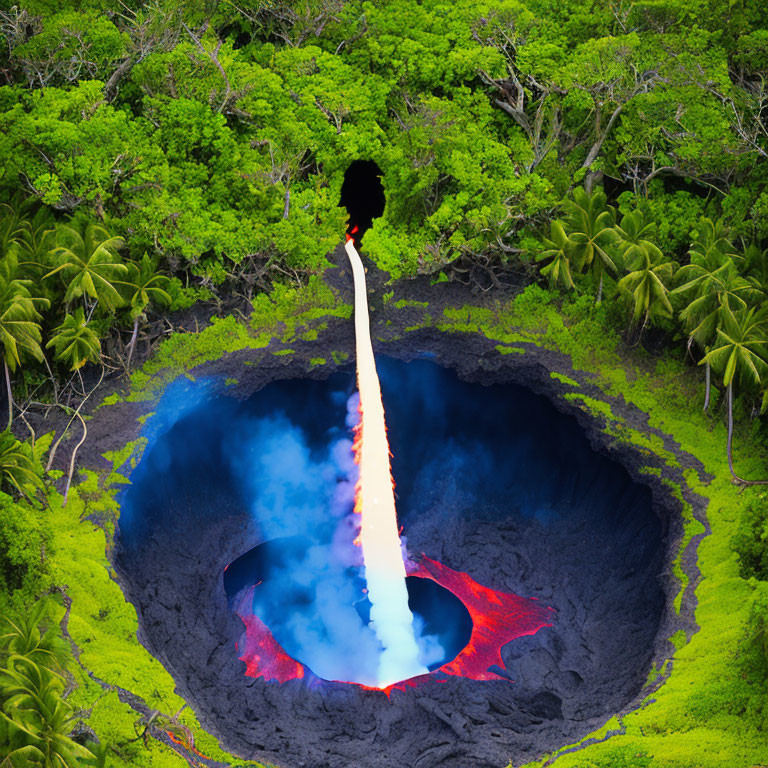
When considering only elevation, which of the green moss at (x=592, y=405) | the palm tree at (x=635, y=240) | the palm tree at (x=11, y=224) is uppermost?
the palm tree at (x=635, y=240)

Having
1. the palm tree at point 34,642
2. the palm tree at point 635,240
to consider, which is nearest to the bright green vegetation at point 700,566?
the palm tree at point 635,240

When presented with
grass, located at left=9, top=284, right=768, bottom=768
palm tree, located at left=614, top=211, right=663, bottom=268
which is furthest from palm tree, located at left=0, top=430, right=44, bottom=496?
palm tree, located at left=614, top=211, right=663, bottom=268

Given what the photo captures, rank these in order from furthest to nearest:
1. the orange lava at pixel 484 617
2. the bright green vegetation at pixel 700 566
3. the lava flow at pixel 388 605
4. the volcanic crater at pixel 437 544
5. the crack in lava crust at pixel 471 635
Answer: the orange lava at pixel 484 617, the lava flow at pixel 388 605, the crack in lava crust at pixel 471 635, the volcanic crater at pixel 437 544, the bright green vegetation at pixel 700 566

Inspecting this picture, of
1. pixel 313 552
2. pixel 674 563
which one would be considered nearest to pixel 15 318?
pixel 313 552

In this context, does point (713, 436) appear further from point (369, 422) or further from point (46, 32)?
point (46, 32)

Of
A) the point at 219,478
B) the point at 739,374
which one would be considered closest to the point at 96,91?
the point at 219,478

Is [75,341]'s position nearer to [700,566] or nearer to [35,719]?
[35,719]

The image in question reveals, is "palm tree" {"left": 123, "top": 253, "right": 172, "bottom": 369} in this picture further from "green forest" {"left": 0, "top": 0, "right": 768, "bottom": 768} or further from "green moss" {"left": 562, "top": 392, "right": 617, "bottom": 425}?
"green moss" {"left": 562, "top": 392, "right": 617, "bottom": 425}

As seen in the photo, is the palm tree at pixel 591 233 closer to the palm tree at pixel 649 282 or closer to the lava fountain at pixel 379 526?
the palm tree at pixel 649 282
